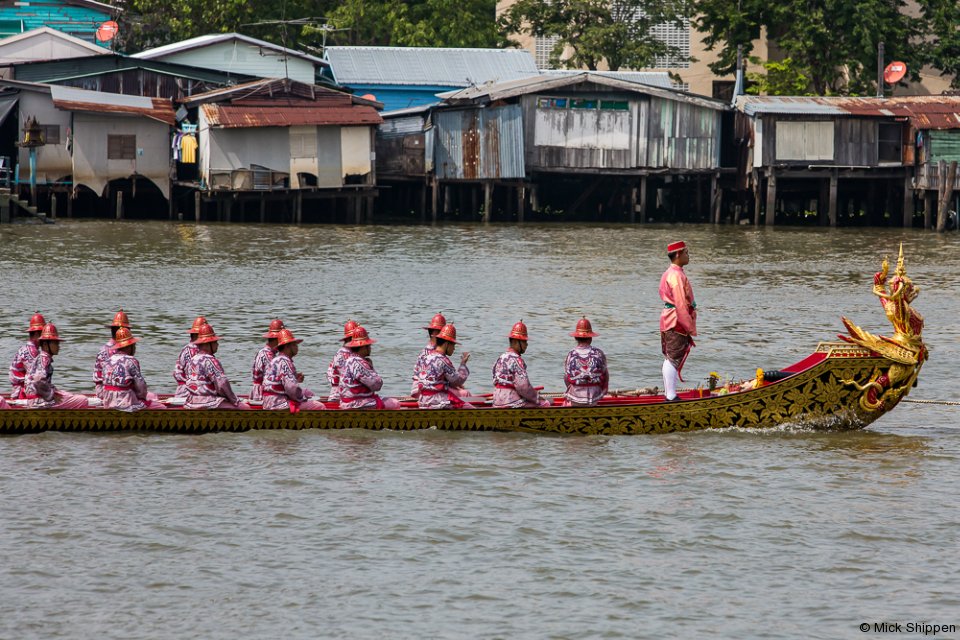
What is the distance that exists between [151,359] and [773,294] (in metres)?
13.0

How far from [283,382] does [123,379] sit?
1.63 metres

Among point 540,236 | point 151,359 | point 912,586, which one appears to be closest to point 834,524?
point 912,586

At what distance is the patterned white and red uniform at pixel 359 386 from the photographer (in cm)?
1499

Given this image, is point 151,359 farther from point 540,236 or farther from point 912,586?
point 540,236

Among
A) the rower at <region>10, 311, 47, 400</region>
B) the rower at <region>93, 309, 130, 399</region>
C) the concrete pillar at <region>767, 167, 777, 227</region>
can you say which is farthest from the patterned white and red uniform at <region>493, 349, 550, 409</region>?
the concrete pillar at <region>767, 167, 777, 227</region>

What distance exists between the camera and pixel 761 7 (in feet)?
161

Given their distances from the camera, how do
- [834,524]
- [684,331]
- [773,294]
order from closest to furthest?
1. [834,524]
2. [684,331]
3. [773,294]

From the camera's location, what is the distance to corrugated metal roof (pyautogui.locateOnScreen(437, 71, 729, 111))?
4375cm

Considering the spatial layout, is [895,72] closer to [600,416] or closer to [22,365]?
[600,416]

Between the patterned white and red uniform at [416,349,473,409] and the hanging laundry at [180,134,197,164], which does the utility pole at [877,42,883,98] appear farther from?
the patterned white and red uniform at [416,349,473,409]

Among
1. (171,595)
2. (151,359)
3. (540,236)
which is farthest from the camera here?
(540,236)

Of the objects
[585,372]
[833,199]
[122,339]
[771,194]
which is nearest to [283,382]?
[122,339]

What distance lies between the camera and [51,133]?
4175 centimetres

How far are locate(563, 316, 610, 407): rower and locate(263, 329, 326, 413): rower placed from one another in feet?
8.67
